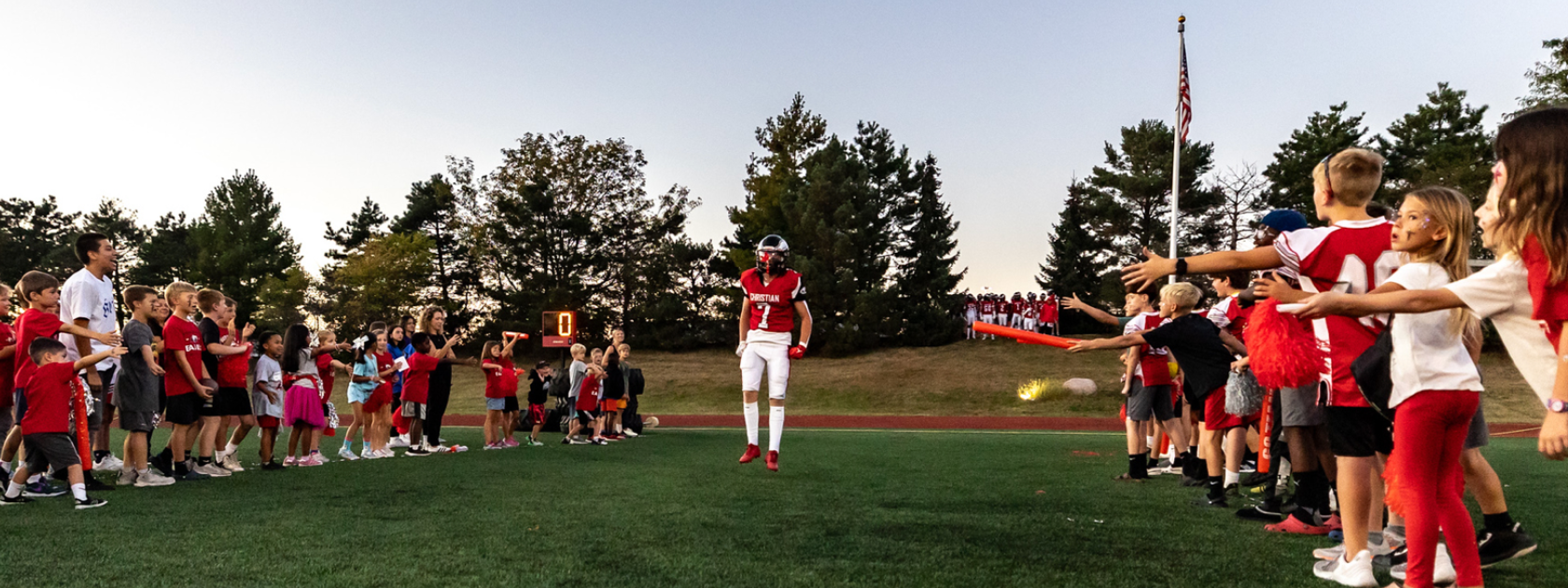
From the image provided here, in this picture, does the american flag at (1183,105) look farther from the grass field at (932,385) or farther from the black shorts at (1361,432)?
the black shorts at (1361,432)

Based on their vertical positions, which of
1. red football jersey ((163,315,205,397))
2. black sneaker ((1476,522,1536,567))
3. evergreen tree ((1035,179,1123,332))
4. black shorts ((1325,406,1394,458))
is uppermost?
evergreen tree ((1035,179,1123,332))

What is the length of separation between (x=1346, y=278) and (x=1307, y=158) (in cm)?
5782

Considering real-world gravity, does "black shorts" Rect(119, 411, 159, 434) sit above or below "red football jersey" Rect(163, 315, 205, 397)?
below

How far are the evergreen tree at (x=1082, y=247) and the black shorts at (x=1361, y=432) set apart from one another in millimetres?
55479

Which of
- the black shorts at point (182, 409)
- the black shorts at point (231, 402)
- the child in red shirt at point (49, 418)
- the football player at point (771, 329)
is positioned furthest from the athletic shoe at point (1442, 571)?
the black shorts at point (231, 402)

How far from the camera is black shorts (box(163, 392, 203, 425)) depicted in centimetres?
885

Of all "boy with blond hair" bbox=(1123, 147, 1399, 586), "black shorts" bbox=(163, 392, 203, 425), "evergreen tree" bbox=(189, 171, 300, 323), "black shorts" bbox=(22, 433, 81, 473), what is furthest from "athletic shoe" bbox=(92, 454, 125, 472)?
"evergreen tree" bbox=(189, 171, 300, 323)

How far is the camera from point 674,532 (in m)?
5.32

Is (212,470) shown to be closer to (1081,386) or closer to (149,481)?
(149,481)

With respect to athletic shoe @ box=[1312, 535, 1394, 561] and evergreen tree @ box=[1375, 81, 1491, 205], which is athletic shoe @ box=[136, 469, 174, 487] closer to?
athletic shoe @ box=[1312, 535, 1394, 561]

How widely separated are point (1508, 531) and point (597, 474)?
7.14m

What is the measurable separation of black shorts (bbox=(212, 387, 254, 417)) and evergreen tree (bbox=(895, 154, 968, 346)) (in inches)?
1619

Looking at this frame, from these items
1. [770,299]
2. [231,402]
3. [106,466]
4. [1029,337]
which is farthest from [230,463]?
[1029,337]

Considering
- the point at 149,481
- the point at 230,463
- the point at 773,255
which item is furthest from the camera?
the point at 230,463
